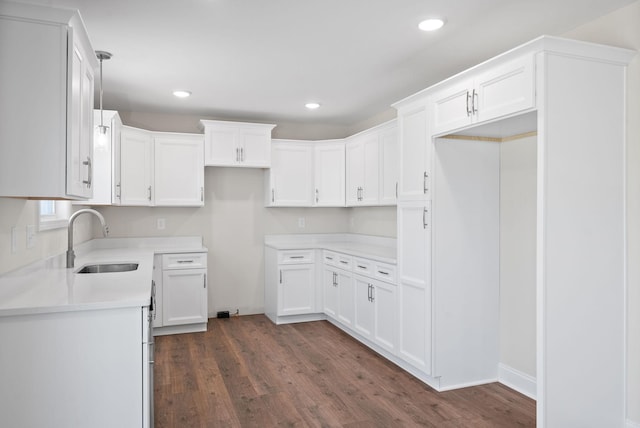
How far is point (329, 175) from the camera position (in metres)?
5.39

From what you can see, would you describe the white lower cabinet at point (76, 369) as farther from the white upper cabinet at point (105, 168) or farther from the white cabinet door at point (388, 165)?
the white cabinet door at point (388, 165)

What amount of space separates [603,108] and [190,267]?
386 centimetres

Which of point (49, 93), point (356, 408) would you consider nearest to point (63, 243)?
point (49, 93)

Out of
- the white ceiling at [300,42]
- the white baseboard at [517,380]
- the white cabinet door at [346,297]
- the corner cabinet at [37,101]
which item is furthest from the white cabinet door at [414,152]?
the corner cabinet at [37,101]

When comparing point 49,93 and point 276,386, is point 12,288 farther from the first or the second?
point 276,386

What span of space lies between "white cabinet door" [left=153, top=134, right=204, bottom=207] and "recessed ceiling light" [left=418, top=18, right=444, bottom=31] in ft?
9.81

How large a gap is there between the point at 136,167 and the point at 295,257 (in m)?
1.95

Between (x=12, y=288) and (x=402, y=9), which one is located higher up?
(x=402, y=9)

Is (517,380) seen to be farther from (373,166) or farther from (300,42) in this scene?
(300,42)

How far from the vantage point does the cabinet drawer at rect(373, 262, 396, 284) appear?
12.2 ft

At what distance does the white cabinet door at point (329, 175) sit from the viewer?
5.34m

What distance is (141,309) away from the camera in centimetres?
188

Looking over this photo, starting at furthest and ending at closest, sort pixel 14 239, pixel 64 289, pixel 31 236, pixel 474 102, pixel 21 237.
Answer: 1. pixel 474 102
2. pixel 31 236
3. pixel 21 237
4. pixel 14 239
5. pixel 64 289

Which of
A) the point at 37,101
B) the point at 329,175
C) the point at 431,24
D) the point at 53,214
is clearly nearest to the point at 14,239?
the point at 37,101
